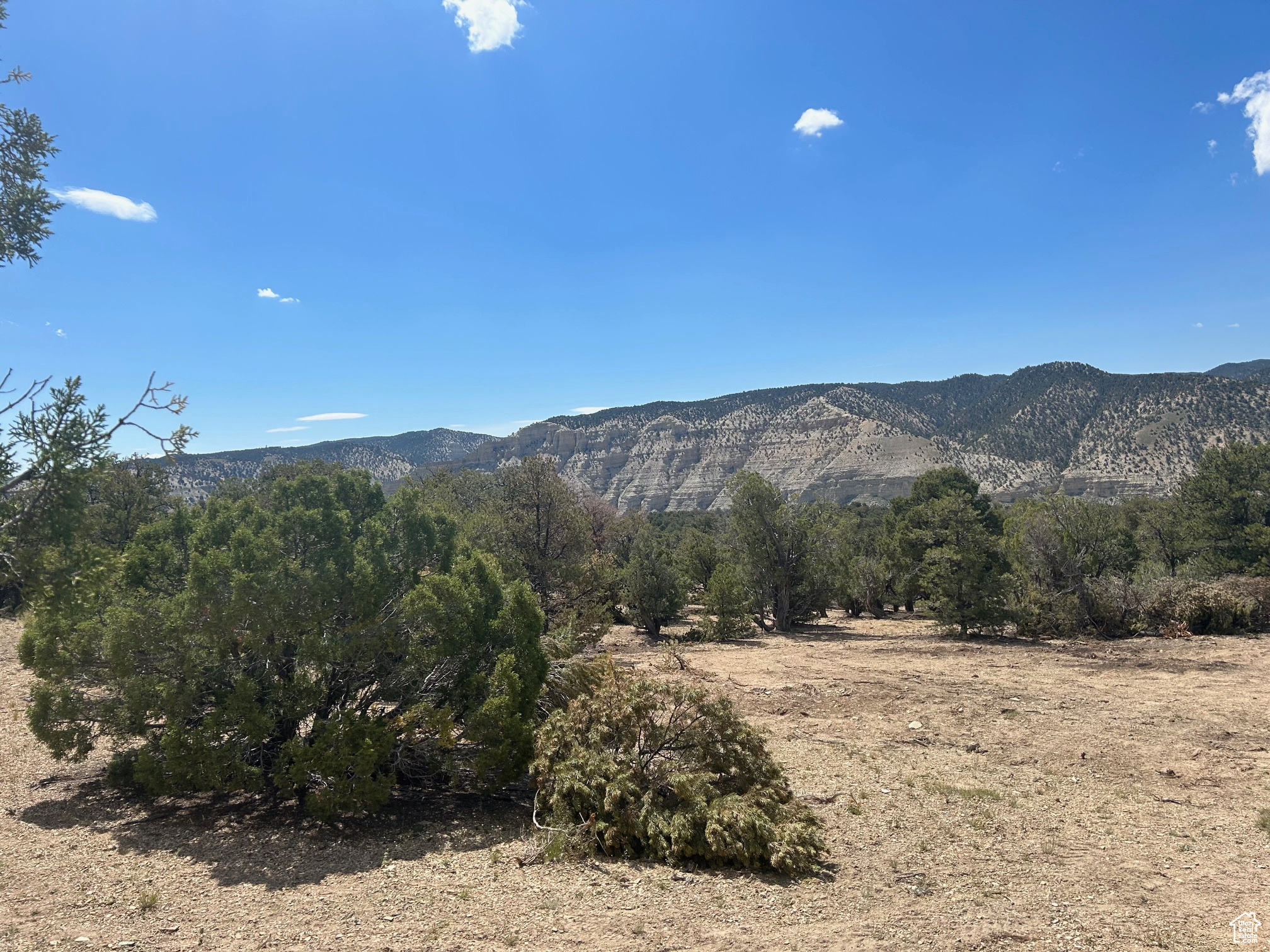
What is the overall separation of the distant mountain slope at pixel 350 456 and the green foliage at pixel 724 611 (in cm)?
5622

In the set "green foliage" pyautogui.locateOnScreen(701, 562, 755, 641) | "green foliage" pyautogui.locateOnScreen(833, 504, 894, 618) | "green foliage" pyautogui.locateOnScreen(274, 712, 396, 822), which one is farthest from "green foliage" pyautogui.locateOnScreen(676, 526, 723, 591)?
"green foliage" pyautogui.locateOnScreen(274, 712, 396, 822)

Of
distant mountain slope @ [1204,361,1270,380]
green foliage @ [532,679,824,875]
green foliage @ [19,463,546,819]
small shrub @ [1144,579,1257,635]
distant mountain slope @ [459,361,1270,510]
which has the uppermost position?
distant mountain slope @ [1204,361,1270,380]

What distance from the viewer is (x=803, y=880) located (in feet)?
20.0

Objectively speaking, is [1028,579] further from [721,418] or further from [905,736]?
[721,418]

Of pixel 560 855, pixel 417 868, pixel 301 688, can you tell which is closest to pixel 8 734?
pixel 301 688

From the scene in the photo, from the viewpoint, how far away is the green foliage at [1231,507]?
82.9 feet

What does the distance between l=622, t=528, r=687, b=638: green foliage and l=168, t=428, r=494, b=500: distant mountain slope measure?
175 ft

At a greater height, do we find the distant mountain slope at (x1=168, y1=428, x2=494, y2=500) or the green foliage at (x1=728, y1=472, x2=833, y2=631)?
the distant mountain slope at (x1=168, y1=428, x2=494, y2=500)

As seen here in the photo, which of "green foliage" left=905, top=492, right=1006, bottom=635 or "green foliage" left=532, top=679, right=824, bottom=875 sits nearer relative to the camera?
"green foliage" left=532, top=679, right=824, bottom=875

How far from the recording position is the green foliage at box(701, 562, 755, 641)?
22859mm

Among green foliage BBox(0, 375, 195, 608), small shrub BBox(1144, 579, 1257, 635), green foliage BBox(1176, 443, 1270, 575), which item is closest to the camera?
green foliage BBox(0, 375, 195, 608)

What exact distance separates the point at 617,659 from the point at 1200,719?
12699mm

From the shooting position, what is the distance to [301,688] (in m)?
7.18

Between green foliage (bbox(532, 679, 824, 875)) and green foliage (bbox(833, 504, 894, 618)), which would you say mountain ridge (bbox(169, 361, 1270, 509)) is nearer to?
green foliage (bbox(833, 504, 894, 618))
